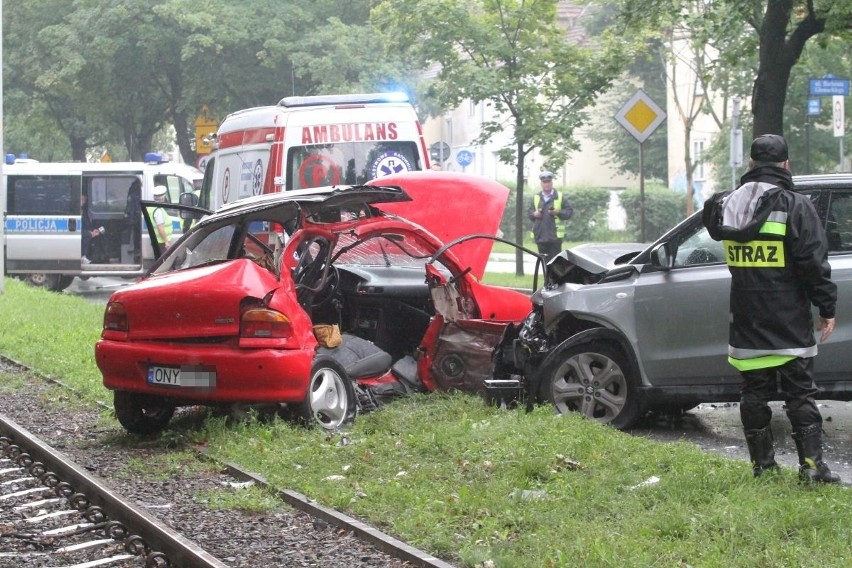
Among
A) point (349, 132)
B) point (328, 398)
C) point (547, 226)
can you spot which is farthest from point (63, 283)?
point (328, 398)

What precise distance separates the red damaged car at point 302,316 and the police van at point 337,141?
3.91 m

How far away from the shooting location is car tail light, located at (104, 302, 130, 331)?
914 cm

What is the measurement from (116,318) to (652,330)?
3544mm

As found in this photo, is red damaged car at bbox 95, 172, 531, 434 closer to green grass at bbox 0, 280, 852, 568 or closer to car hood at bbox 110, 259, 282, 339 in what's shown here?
car hood at bbox 110, 259, 282, 339

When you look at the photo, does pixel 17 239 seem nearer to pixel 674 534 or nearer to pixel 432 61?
pixel 432 61

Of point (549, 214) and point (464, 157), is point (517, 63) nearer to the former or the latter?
point (549, 214)

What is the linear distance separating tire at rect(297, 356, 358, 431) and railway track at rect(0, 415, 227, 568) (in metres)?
1.55

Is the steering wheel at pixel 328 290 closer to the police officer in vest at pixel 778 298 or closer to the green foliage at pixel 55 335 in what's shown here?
the green foliage at pixel 55 335

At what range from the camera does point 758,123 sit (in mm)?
17891

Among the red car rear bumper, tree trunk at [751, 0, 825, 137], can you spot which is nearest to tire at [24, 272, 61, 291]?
tree trunk at [751, 0, 825, 137]

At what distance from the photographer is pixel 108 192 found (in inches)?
1084

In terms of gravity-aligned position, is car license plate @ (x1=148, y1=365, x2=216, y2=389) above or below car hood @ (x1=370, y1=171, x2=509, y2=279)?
below

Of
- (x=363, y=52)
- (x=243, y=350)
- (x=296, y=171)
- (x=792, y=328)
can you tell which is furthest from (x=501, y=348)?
(x=363, y=52)

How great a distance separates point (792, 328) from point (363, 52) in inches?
1362
